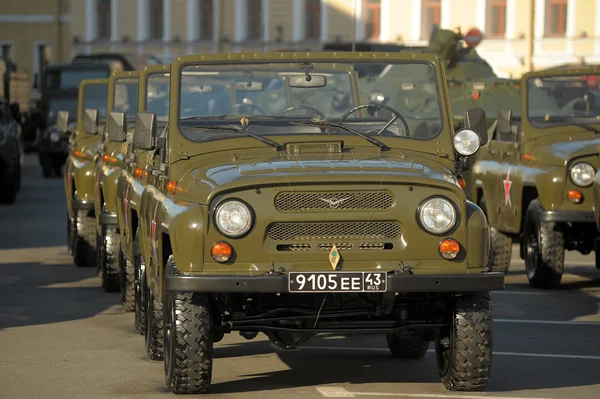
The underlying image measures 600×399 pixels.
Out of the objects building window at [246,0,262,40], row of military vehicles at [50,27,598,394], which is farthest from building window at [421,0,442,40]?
row of military vehicles at [50,27,598,394]

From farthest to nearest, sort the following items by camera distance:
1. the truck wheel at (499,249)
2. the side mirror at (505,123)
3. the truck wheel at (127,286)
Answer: the truck wheel at (499,249), the side mirror at (505,123), the truck wheel at (127,286)

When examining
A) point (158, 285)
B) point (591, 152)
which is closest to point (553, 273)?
point (591, 152)

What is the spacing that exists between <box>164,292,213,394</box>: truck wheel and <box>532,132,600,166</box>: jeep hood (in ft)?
19.7

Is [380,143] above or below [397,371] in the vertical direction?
above

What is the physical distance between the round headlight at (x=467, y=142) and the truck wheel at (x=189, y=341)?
1.76 meters

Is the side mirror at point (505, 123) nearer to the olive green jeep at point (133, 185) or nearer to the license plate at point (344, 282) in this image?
the olive green jeep at point (133, 185)

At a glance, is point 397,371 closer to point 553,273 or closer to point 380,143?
point 380,143

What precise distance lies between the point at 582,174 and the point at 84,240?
5.03m

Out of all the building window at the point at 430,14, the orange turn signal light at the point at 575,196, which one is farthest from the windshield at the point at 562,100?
the building window at the point at 430,14

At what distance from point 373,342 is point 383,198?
250cm

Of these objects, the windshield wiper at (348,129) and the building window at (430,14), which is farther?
the building window at (430,14)

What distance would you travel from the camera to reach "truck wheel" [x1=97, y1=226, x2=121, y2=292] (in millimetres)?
13109

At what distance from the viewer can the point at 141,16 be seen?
6347cm

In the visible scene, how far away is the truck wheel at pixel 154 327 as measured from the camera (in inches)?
360
